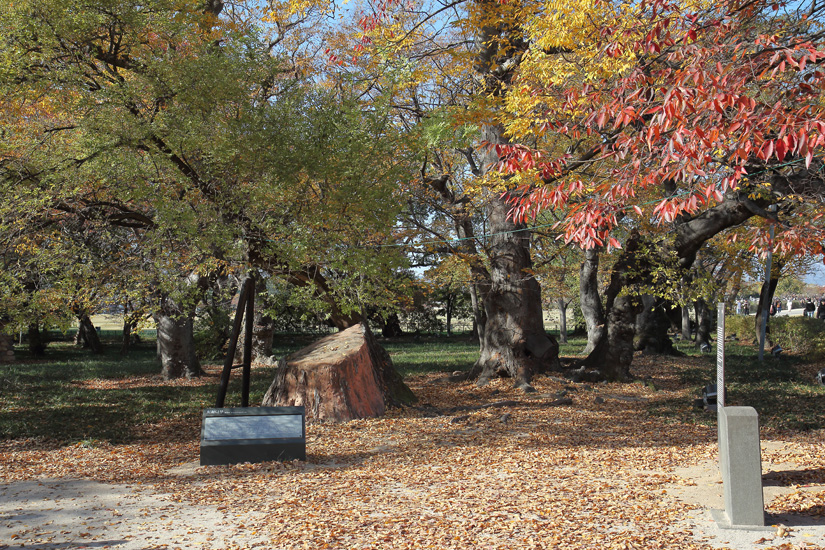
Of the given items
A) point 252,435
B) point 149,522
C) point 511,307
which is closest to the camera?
point 149,522

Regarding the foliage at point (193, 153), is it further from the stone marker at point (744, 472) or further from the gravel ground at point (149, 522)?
the stone marker at point (744, 472)

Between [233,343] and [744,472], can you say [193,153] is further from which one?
[744,472]

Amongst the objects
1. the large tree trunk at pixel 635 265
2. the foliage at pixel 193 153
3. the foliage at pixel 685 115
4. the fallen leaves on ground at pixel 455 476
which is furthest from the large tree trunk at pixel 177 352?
the foliage at pixel 685 115

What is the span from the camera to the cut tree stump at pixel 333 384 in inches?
394

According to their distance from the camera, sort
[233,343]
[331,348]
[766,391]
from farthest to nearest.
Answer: [766,391]
[331,348]
[233,343]

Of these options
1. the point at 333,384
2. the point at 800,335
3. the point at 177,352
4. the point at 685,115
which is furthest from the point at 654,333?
the point at 685,115

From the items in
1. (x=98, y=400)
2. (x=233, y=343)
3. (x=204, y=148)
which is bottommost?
(x=98, y=400)

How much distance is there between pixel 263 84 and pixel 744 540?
9229mm

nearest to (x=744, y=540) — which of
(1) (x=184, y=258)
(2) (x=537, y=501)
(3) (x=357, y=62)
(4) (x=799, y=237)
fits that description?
(2) (x=537, y=501)

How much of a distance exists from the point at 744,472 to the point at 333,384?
20.8 ft

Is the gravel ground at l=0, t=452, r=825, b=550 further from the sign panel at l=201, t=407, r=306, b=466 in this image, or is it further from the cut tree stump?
the cut tree stump

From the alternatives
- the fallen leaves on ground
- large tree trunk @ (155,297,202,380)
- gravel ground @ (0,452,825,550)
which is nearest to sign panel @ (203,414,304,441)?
the fallen leaves on ground

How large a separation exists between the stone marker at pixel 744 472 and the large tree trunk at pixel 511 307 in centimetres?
910

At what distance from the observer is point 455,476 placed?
6.76 m
